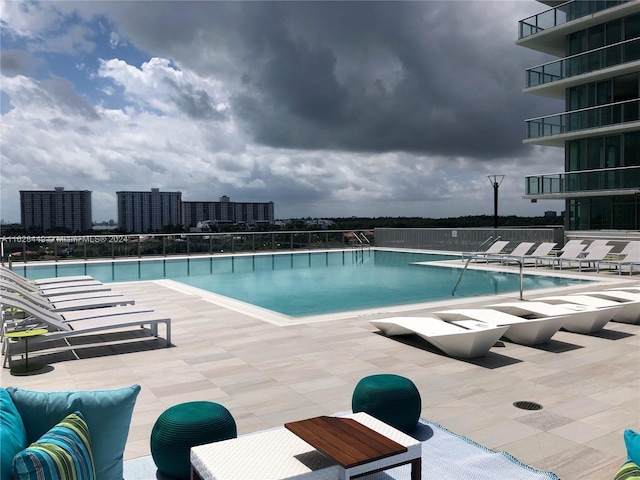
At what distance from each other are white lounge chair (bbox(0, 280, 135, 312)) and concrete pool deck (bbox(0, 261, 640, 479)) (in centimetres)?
76

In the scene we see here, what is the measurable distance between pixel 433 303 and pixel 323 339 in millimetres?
3860

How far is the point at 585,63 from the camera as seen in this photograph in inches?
935

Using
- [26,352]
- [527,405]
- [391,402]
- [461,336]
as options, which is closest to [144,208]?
[26,352]

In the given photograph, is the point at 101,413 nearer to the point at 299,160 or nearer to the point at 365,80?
the point at 365,80

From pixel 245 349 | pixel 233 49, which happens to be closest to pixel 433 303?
pixel 245 349

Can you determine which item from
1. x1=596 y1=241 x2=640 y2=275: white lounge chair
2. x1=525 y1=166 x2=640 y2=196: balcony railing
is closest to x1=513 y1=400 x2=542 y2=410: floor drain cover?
x1=596 y1=241 x2=640 y2=275: white lounge chair

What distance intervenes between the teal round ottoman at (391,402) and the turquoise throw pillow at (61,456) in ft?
6.99

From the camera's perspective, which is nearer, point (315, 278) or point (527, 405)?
point (527, 405)

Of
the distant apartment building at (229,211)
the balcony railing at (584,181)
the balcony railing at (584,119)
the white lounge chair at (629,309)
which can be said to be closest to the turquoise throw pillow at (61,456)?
the white lounge chair at (629,309)

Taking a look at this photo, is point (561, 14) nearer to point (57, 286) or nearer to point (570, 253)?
point (570, 253)

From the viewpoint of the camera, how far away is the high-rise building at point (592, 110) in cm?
2202

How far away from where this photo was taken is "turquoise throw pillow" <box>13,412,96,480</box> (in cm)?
206

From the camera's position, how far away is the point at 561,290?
12562 mm

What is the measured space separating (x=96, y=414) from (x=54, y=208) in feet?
123
